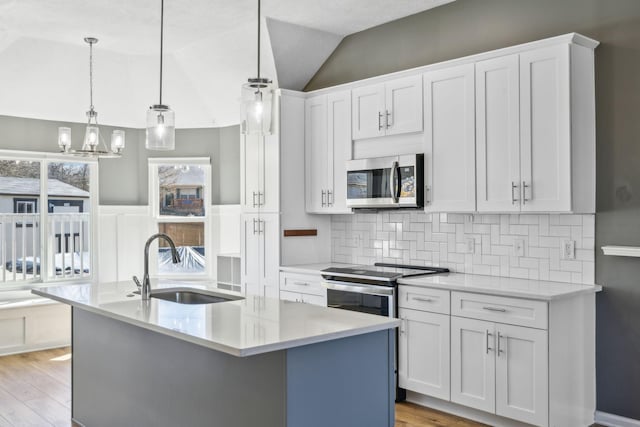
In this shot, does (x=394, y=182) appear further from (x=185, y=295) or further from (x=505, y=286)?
(x=185, y=295)

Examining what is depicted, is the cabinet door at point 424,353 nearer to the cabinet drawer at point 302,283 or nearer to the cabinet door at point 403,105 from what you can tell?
the cabinet drawer at point 302,283

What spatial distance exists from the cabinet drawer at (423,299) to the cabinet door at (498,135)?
642mm

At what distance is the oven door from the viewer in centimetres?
429

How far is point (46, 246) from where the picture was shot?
6.70 m

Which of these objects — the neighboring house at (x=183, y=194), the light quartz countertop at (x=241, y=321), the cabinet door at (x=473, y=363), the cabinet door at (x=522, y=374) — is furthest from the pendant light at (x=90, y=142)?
the cabinet door at (x=522, y=374)

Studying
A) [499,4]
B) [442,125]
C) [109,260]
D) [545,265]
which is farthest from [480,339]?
[109,260]

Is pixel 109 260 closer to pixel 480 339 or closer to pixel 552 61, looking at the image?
pixel 480 339

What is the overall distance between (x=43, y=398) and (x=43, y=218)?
8.59 feet

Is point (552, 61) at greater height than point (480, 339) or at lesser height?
greater

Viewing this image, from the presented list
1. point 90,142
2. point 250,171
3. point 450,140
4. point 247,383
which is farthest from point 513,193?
point 90,142

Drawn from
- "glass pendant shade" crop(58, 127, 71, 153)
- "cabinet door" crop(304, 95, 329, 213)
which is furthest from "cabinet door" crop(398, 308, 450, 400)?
"glass pendant shade" crop(58, 127, 71, 153)

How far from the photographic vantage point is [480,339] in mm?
3838

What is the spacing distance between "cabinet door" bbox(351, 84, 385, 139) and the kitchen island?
1974mm

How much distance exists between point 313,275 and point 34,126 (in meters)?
3.69
